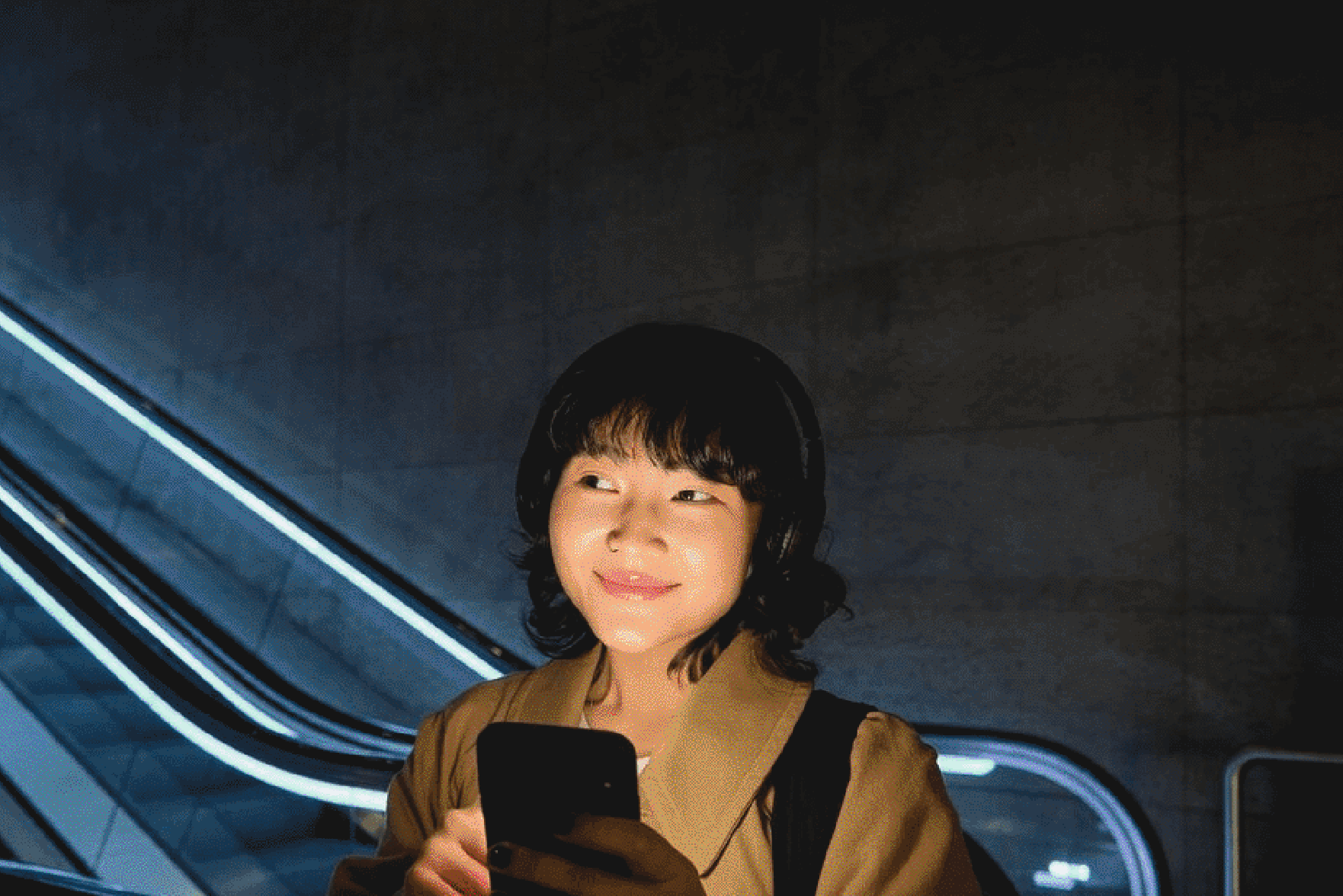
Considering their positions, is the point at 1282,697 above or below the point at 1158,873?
above

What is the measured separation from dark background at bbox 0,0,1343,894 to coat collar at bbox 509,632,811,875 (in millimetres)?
2775

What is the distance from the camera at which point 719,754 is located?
42.3 inches

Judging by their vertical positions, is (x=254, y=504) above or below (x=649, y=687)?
above

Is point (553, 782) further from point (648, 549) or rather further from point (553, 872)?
point (648, 549)

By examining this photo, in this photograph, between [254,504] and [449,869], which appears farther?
[254,504]

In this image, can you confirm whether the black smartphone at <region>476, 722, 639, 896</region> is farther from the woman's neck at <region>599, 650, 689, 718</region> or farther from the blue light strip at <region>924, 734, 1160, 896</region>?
the blue light strip at <region>924, 734, 1160, 896</region>

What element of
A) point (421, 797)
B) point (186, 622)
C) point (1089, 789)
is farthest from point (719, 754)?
point (186, 622)

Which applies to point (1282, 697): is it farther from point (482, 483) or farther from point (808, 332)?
point (482, 483)

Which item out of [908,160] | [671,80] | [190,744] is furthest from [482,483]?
[908,160]

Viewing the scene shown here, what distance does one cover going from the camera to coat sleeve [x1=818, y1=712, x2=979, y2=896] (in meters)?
1.00

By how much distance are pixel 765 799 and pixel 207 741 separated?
117 inches

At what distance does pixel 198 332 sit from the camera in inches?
260

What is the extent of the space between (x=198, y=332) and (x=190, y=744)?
336 cm

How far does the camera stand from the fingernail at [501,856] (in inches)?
35.8
